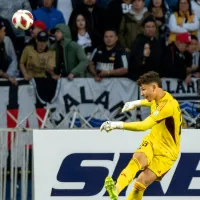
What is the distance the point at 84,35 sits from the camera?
1883 centimetres

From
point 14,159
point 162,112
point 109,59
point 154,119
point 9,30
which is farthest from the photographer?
point 9,30

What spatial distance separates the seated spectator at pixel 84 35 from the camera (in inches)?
738

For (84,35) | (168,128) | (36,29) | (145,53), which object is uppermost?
(36,29)

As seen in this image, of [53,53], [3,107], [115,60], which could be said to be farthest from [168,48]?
[3,107]

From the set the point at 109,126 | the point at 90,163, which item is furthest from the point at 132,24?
the point at 109,126

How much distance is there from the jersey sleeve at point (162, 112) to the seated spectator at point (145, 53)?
4980 millimetres

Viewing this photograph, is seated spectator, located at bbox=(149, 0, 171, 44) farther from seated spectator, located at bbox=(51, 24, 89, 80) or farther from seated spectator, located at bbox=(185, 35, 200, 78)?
seated spectator, located at bbox=(51, 24, 89, 80)

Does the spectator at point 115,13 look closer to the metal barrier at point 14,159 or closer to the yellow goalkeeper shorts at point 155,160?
the metal barrier at point 14,159

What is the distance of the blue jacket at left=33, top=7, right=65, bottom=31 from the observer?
61.9 ft

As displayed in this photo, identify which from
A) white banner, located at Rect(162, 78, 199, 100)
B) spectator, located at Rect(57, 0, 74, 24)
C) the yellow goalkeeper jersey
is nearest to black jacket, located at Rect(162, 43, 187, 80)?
white banner, located at Rect(162, 78, 199, 100)

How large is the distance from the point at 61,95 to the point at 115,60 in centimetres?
124

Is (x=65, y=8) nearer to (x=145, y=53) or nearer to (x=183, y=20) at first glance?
(x=145, y=53)

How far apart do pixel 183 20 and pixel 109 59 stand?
1835 millimetres

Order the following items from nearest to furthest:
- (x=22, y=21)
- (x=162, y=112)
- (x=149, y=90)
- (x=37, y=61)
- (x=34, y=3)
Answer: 1. (x=162, y=112)
2. (x=149, y=90)
3. (x=22, y=21)
4. (x=37, y=61)
5. (x=34, y=3)
